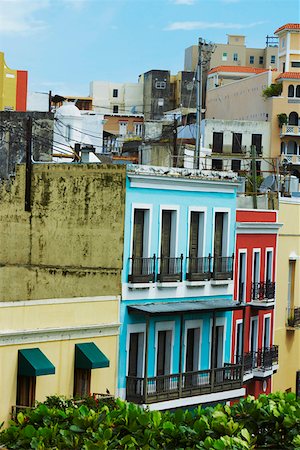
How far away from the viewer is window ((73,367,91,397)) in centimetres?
2583

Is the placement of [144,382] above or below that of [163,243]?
below

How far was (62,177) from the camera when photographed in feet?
98.7

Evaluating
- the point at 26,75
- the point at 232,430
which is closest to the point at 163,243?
the point at 232,430

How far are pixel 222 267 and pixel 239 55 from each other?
98.5m

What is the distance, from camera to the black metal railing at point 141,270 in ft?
95.3

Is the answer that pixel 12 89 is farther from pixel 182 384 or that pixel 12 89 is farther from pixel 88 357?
pixel 88 357

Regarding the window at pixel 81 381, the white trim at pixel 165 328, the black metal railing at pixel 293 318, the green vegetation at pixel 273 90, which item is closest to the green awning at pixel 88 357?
the window at pixel 81 381

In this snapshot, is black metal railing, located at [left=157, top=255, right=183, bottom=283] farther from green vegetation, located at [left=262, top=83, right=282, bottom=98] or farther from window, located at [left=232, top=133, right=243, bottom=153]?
green vegetation, located at [left=262, top=83, right=282, bottom=98]

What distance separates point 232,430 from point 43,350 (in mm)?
8686

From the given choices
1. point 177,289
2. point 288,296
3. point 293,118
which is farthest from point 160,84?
point 177,289

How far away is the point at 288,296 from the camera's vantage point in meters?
39.2

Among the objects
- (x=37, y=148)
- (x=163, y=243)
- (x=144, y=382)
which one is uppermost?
(x=37, y=148)

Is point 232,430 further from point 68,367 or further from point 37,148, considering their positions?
point 37,148

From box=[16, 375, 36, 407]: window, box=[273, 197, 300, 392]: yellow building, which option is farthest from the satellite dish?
box=[16, 375, 36, 407]: window
